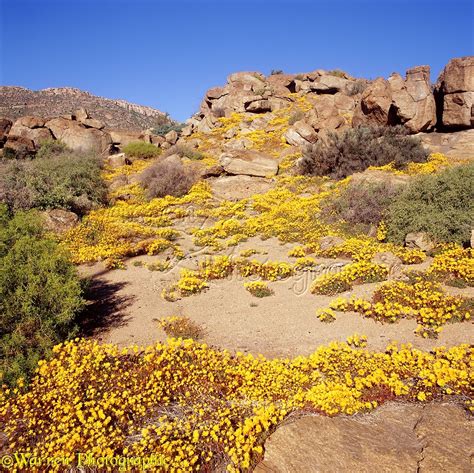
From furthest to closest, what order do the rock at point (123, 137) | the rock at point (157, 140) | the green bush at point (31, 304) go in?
the rock at point (157, 140) < the rock at point (123, 137) < the green bush at point (31, 304)

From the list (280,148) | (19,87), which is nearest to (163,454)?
(280,148)

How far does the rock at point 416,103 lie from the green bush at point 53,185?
18151mm

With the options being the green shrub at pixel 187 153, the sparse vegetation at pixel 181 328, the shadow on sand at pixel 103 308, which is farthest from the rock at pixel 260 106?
the sparse vegetation at pixel 181 328

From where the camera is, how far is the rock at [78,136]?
25.9 meters

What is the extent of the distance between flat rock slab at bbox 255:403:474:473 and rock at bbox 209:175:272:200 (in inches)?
620

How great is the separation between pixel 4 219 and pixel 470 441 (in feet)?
37.0

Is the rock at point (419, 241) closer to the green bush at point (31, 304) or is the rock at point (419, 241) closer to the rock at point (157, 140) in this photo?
the green bush at point (31, 304)

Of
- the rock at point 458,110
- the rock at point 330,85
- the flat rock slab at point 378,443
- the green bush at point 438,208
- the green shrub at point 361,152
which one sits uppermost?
the rock at point 330,85

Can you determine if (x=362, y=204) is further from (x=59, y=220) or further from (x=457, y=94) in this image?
(x=59, y=220)

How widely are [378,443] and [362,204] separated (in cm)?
1060

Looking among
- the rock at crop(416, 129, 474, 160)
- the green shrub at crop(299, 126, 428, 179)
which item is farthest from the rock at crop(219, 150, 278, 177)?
the rock at crop(416, 129, 474, 160)

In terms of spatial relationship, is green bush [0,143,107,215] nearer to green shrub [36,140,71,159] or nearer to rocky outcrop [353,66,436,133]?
green shrub [36,140,71,159]

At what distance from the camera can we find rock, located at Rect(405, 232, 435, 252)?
1053cm

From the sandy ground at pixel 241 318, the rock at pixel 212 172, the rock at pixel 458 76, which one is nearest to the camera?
the sandy ground at pixel 241 318
